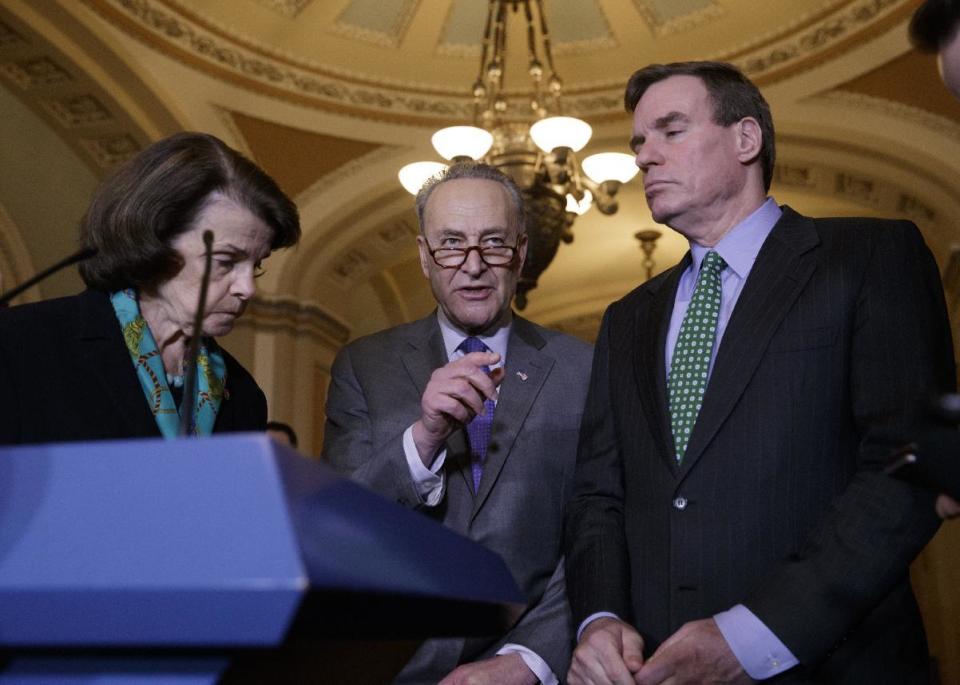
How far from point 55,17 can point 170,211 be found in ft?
16.9

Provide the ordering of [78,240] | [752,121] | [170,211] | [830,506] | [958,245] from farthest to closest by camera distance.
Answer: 1. [958,245]
2. [752,121]
3. [78,240]
4. [170,211]
5. [830,506]

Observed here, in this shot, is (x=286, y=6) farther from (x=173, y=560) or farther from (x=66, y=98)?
(x=173, y=560)

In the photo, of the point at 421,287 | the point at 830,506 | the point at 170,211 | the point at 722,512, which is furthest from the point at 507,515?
the point at 421,287

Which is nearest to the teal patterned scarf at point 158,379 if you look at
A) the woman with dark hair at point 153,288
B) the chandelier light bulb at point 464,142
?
the woman with dark hair at point 153,288

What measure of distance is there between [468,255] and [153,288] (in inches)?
24.4

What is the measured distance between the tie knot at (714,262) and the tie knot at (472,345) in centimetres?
51

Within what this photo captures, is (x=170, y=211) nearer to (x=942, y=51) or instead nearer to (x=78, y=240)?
(x=78, y=240)

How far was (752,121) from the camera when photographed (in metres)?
2.00

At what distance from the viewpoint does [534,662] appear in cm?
190

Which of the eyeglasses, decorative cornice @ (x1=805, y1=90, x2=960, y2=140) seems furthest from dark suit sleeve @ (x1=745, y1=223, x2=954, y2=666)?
decorative cornice @ (x1=805, y1=90, x2=960, y2=140)

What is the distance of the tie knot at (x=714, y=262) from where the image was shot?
188cm

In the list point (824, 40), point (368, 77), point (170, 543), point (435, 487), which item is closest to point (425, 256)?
point (435, 487)

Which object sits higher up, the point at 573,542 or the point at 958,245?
the point at 958,245

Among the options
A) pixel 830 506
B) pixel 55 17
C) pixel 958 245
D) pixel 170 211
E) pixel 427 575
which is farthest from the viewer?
pixel 958 245
